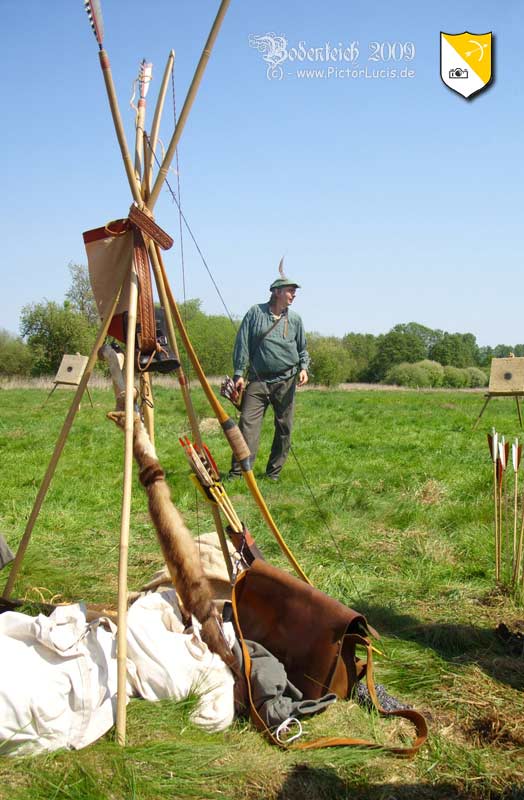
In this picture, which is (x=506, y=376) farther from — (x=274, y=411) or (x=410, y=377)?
(x=410, y=377)

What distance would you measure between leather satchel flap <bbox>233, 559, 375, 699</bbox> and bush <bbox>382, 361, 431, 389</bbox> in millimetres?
38157

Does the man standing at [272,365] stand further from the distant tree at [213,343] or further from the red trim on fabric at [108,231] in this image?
the distant tree at [213,343]

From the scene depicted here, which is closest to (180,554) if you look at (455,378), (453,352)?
(455,378)

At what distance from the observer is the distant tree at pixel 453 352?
65875mm

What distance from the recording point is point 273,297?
7.05 meters

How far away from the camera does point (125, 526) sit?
263 cm

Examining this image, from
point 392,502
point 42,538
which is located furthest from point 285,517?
point 42,538

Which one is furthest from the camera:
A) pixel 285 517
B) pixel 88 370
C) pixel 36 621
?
pixel 285 517

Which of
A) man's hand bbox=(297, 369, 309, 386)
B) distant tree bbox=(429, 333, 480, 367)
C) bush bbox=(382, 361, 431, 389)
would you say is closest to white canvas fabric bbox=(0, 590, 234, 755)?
man's hand bbox=(297, 369, 309, 386)

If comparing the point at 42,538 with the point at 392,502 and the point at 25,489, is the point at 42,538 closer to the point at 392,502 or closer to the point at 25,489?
the point at 25,489

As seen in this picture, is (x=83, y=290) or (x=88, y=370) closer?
(x=88, y=370)

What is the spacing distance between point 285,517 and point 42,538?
6.17ft

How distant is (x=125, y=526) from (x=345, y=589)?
6.58ft

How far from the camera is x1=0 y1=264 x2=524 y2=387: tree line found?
32.2 meters
